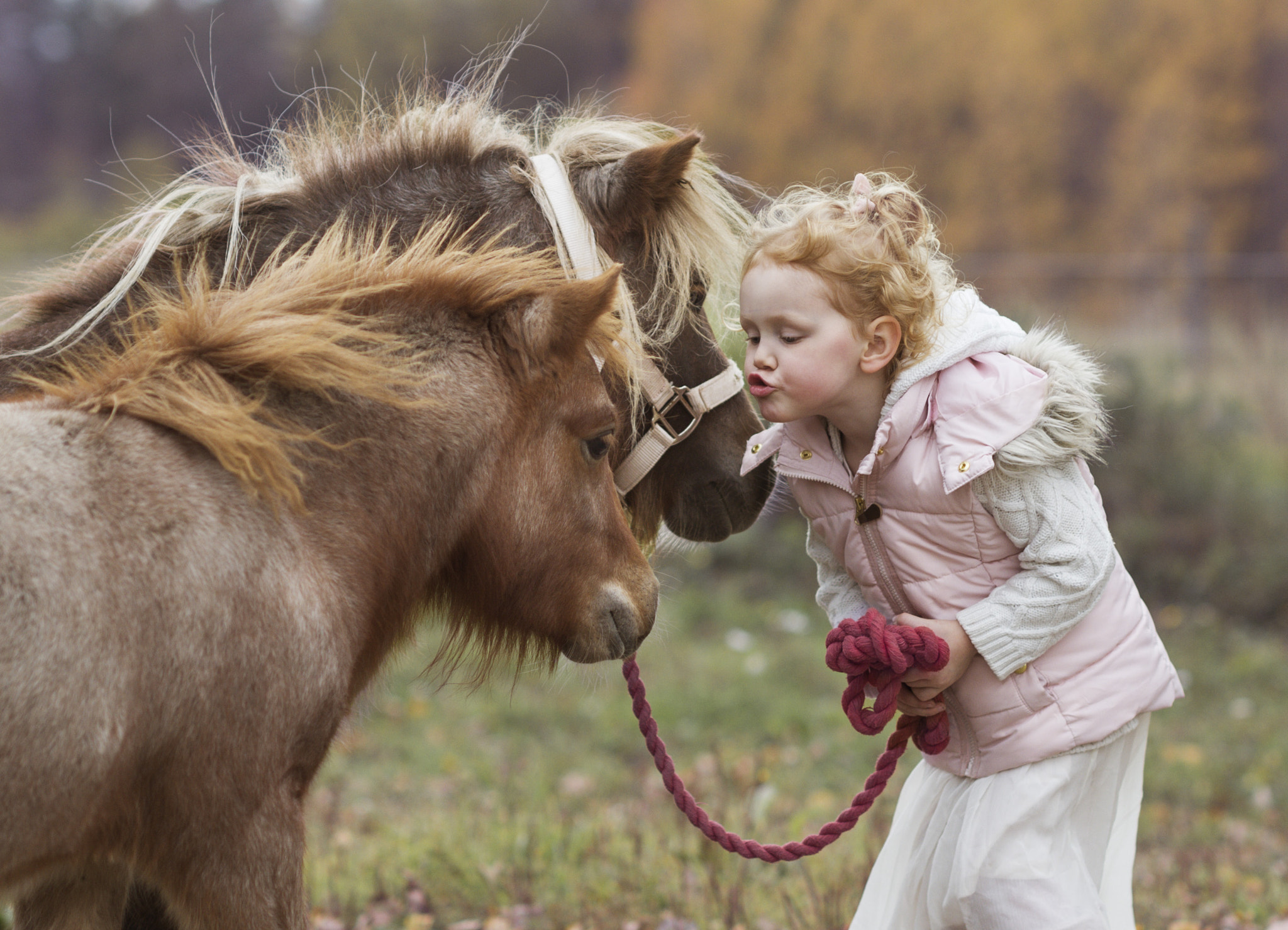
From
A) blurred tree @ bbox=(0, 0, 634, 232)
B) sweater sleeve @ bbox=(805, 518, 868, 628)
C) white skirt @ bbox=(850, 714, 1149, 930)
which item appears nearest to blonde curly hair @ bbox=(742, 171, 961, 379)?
sweater sleeve @ bbox=(805, 518, 868, 628)

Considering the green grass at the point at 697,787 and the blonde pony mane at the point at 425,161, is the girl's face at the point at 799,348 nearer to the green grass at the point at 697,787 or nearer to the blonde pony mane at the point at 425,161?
the blonde pony mane at the point at 425,161

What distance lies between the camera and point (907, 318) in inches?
89.7

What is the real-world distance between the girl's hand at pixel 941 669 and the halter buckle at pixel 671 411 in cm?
68

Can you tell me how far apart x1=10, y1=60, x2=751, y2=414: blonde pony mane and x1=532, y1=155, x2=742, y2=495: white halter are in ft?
Result: 0.24

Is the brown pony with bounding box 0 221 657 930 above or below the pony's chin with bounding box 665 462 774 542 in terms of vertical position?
above

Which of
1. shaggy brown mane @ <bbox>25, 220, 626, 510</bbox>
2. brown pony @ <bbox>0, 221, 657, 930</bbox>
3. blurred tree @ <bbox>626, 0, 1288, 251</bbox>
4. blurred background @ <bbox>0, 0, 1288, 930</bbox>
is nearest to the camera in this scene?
brown pony @ <bbox>0, 221, 657, 930</bbox>

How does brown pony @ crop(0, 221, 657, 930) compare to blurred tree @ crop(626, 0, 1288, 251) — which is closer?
brown pony @ crop(0, 221, 657, 930)

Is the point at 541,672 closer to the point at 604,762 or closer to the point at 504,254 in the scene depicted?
the point at 504,254

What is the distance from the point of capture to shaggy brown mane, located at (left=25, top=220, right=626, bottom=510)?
68.7 inches

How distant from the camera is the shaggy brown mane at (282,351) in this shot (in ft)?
5.72

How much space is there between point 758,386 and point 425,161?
0.94 m

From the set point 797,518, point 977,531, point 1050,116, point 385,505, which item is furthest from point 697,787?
point 1050,116

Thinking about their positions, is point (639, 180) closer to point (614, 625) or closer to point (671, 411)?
point (671, 411)

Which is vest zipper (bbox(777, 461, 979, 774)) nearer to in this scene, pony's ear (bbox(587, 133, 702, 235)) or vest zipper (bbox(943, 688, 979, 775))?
vest zipper (bbox(943, 688, 979, 775))
